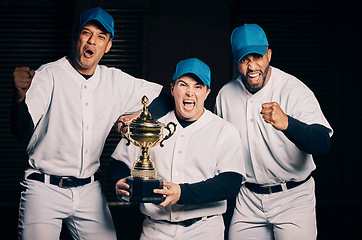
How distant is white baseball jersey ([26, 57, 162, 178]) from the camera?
321 cm

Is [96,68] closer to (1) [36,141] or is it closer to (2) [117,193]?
(1) [36,141]

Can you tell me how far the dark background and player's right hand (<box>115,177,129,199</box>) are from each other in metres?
3.36

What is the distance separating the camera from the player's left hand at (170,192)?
9.02ft

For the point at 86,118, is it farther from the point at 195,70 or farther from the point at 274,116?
the point at 274,116

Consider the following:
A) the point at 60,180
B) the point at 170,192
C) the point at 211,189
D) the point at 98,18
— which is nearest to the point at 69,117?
the point at 60,180

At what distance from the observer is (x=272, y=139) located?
3.38 metres

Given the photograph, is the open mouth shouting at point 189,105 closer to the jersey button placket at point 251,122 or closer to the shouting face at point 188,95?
the shouting face at point 188,95

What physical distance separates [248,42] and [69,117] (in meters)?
1.31

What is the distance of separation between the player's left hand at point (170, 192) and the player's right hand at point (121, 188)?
0.65 ft

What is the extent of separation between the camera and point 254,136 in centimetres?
341

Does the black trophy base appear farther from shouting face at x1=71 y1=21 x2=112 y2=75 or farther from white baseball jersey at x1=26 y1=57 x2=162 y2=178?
shouting face at x1=71 y1=21 x2=112 y2=75

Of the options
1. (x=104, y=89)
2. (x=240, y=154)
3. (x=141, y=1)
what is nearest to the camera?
(x=240, y=154)

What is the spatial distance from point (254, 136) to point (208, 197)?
29.2 inches

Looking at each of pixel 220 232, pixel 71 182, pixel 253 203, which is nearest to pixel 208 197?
pixel 220 232
